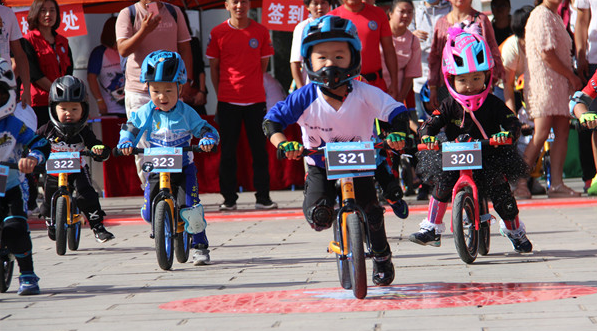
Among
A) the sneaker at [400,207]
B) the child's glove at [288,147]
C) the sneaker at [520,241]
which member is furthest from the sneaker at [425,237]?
the child's glove at [288,147]

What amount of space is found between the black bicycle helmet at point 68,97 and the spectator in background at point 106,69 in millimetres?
4915

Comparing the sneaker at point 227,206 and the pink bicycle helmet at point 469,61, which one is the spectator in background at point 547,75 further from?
the pink bicycle helmet at point 469,61

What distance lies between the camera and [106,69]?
13508mm

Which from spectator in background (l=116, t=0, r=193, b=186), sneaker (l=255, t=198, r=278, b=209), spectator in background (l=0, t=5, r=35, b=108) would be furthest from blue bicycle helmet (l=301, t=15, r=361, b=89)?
sneaker (l=255, t=198, r=278, b=209)

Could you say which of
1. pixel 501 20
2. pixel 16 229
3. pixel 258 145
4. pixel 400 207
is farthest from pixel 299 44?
pixel 16 229

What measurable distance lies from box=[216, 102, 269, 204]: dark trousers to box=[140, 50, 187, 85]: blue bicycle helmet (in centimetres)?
346

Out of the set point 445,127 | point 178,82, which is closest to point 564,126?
point 445,127

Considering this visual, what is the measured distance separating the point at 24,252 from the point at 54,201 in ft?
7.25

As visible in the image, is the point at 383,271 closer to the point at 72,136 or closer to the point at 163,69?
the point at 163,69

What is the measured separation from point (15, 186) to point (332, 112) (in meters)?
2.11

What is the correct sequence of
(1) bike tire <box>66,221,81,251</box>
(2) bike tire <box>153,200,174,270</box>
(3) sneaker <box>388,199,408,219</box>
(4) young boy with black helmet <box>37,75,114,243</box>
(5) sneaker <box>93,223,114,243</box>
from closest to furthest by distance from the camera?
(3) sneaker <box>388,199,408,219</box> → (2) bike tire <box>153,200,174,270</box> → (1) bike tire <box>66,221,81,251</box> → (4) young boy with black helmet <box>37,75,114,243</box> → (5) sneaker <box>93,223,114,243</box>

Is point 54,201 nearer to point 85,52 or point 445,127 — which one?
point 445,127

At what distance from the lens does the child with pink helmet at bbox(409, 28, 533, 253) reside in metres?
7.02

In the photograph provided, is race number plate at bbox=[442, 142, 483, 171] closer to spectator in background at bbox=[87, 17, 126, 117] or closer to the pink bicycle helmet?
the pink bicycle helmet
